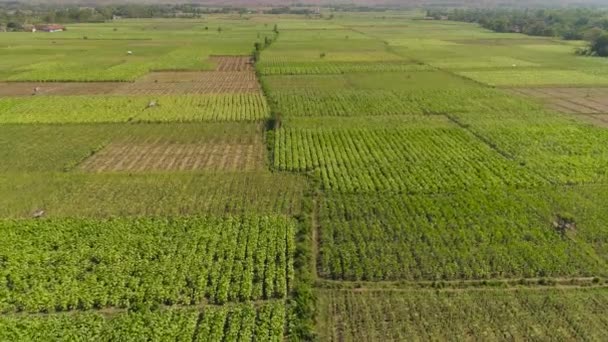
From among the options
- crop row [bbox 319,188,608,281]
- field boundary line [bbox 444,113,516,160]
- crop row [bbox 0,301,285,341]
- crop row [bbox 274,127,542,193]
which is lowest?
crop row [bbox 0,301,285,341]

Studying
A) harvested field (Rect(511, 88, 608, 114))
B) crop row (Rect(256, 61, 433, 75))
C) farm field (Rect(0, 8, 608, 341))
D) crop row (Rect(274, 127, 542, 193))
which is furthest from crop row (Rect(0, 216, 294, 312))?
crop row (Rect(256, 61, 433, 75))

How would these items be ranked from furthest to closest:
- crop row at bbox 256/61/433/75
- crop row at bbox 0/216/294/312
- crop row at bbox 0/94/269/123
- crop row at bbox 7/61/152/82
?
crop row at bbox 256/61/433/75
crop row at bbox 7/61/152/82
crop row at bbox 0/94/269/123
crop row at bbox 0/216/294/312

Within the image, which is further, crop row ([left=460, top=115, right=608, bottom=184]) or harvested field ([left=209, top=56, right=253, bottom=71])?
harvested field ([left=209, top=56, right=253, bottom=71])

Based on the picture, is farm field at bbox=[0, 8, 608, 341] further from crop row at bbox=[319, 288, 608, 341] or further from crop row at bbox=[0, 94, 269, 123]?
crop row at bbox=[0, 94, 269, 123]

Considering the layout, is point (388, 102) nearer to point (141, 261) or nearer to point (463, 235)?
point (463, 235)

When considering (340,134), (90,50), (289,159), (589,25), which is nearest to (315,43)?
(90,50)

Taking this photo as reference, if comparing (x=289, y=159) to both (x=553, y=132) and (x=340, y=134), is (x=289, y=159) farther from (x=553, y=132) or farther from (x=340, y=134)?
(x=553, y=132)

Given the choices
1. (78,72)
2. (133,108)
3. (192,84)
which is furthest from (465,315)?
(78,72)
